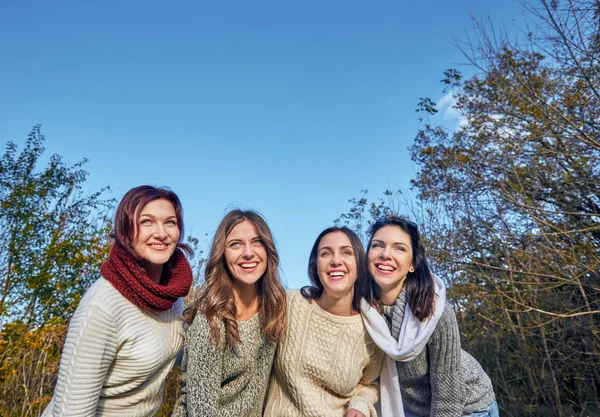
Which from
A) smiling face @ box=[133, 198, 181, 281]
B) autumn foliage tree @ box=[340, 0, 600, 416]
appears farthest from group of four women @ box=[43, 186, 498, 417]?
autumn foliage tree @ box=[340, 0, 600, 416]

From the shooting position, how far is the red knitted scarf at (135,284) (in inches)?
95.3

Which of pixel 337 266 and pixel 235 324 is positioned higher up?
pixel 337 266

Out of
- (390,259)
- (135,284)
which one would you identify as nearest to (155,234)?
(135,284)

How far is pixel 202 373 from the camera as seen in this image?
2.53m

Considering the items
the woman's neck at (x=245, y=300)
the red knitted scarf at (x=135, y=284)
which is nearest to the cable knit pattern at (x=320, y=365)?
the woman's neck at (x=245, y=300)

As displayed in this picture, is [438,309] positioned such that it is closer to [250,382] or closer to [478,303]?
[250,382]

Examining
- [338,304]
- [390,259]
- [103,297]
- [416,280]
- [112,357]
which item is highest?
[390,259]

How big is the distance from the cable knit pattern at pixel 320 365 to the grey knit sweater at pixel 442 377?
0.73 feet

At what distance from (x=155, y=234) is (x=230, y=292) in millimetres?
558

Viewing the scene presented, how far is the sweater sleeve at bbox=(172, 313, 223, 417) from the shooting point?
252 cm

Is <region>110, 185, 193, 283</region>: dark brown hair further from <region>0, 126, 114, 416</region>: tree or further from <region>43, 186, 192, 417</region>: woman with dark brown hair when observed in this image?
<region>0, 126, 114, 416</region>: tree

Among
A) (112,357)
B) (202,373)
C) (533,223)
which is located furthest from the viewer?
(533,223)

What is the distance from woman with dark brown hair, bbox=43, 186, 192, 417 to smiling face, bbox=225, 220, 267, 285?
0.90 feet

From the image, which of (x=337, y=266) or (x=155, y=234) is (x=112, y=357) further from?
(x=337, y=266)
